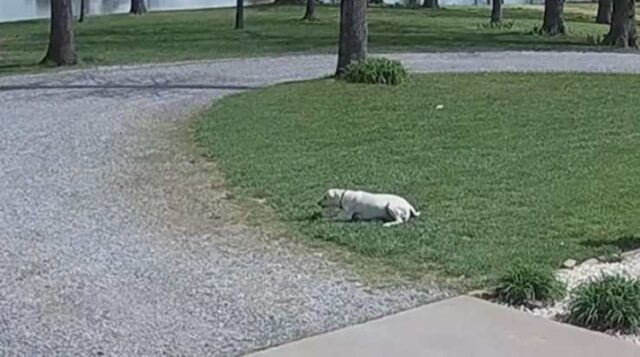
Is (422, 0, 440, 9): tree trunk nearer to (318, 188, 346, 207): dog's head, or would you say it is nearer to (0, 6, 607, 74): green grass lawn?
(0, 6, 607, 74): green grass lawn

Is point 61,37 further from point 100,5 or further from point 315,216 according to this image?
point 100,5

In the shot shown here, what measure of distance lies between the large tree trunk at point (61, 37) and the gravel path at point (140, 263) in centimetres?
639

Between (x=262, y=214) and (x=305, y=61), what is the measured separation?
11277 millimetres

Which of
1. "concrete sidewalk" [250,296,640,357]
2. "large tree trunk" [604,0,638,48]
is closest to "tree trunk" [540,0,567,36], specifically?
"large tree trunk" [604,0,638,48]

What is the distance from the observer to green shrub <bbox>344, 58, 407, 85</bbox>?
43.6 feet

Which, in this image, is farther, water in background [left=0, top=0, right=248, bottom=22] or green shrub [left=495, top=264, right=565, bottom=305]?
water in background [left=0, top=0, right=248, bottom=22]

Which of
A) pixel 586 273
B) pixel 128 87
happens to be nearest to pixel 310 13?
pixel 128 87

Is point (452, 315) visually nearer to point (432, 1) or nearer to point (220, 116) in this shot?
point (220, 116)

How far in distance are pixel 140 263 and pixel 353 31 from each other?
28.6 feet

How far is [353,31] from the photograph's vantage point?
44.9 feet

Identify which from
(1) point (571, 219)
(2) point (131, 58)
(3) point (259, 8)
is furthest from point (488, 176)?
(3) point (259, 8)

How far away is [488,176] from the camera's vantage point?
7461mm

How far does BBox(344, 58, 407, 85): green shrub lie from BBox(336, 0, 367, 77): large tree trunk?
0.88ft

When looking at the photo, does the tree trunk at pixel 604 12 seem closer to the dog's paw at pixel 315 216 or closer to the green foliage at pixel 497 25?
the green foliage at pixel 497 25
